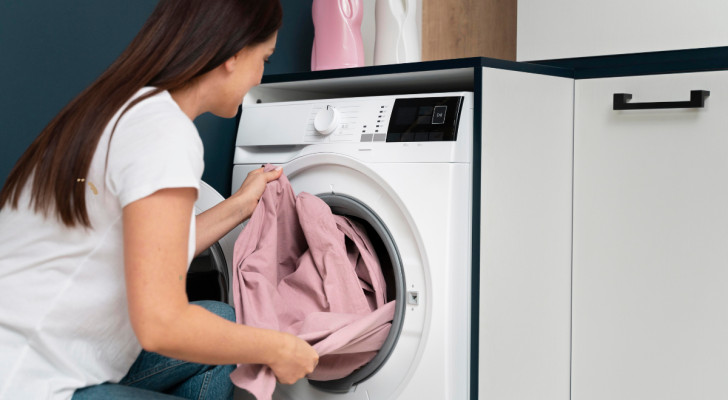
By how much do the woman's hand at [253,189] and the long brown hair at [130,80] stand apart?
15.8 inches

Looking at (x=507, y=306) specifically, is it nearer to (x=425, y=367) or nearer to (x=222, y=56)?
(x=425, y=367)

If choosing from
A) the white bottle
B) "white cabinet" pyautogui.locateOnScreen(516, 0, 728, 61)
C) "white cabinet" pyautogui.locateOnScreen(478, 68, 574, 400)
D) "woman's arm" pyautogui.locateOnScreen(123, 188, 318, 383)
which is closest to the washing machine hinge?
"white cabinet" pyautogui.locateOnScreen(478, 68, 574, 400)

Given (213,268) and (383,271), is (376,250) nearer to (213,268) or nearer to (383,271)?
(383,271)

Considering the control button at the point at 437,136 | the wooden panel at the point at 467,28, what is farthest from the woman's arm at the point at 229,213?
the wooden panel at the point at 467,28

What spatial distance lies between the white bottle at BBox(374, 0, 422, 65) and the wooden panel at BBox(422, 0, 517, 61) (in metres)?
0.41

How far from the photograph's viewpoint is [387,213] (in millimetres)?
1554

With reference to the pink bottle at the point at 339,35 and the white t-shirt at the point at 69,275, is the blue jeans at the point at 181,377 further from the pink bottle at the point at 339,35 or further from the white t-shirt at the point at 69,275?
the pink bottle at the point at 339,35

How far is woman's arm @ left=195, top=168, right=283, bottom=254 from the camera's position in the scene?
1472 millimetres

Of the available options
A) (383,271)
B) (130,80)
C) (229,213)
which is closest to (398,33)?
(383,271)

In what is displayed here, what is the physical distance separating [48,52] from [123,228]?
0.82 meters

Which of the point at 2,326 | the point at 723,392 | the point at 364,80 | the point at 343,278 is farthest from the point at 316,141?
the point at 723,392

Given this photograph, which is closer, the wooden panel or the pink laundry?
the pink laundry

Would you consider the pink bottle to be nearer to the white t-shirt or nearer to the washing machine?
the washing machine

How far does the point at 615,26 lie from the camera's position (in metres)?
2.39
